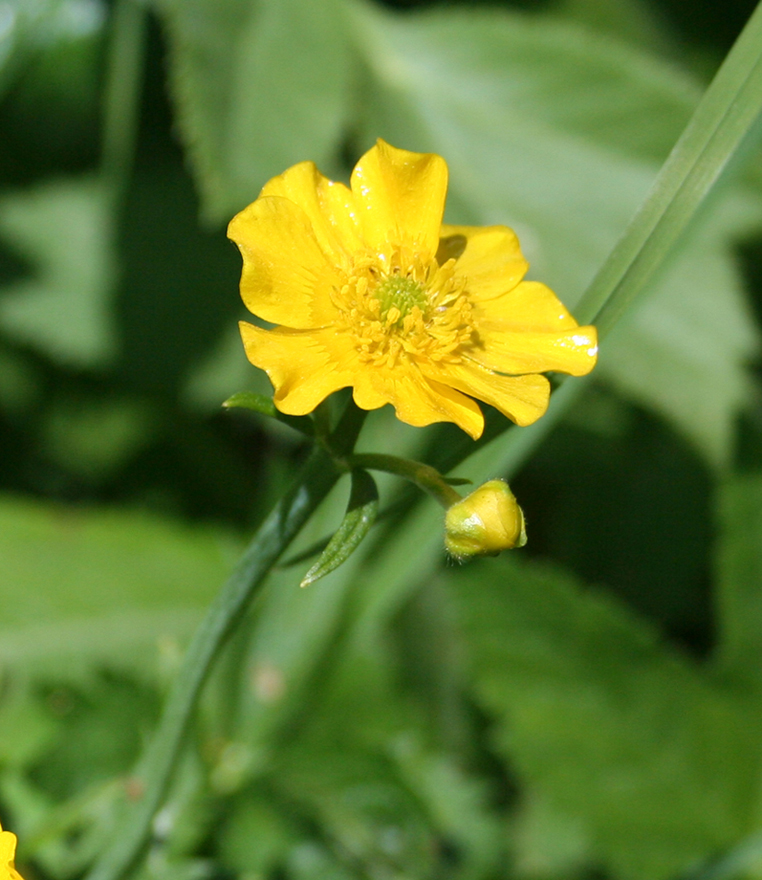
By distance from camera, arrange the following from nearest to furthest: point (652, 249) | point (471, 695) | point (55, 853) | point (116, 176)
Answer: point (652, 249) < point (55, 853) < point (471, 695) < point (116, 176)

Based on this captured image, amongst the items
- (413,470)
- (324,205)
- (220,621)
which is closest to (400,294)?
(324,205)

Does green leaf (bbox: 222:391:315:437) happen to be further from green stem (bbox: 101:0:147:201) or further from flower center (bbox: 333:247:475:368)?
A: green stem (bbox: 101:0:147:201)

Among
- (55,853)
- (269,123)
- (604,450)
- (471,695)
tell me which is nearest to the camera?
(55,853)

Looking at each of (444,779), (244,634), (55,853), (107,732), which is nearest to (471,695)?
(444,779)

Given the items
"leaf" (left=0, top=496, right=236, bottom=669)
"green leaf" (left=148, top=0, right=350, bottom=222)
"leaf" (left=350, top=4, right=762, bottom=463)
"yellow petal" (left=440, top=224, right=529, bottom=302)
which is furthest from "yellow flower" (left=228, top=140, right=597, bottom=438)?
"leaf" (left=0, top=496, right=236, bottom=669)

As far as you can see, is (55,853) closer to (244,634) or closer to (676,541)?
(244,634)

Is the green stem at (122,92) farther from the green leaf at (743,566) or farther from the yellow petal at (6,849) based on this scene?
the yellow petal at (6,849)

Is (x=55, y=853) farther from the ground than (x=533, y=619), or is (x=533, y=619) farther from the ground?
(x=533, y=619)

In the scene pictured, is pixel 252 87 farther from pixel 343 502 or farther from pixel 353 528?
pixel 353 528
